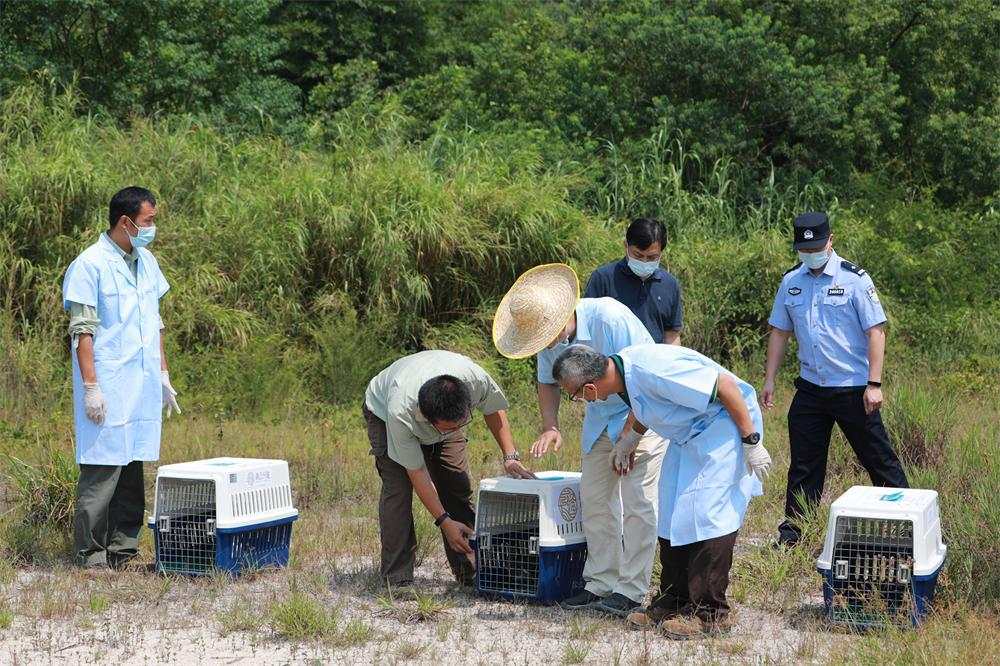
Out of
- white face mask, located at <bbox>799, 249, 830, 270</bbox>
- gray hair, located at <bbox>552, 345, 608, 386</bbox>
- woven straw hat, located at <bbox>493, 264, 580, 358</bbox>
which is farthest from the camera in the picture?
white face mask, located at <bbox>799, 249, 830, 270</bbox>

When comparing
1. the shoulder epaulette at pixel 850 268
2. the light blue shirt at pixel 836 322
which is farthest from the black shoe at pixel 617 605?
the shoulder epaulette at pixel 850 268

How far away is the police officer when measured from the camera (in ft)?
20.7

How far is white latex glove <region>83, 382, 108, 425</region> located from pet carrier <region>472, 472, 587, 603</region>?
6.72 feet

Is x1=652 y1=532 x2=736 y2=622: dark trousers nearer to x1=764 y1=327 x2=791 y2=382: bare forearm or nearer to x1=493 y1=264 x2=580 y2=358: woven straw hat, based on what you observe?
x1=493 y1=264 x2=580 y2=358: woven straw hat

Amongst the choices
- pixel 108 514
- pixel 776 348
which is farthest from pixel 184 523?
pixel 776 348

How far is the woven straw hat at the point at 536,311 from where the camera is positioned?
545 centimetres

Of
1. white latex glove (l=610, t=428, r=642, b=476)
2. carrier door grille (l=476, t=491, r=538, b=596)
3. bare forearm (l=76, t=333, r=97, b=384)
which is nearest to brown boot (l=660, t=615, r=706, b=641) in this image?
white latex glove (l=610, t=428, r=642, b=476)

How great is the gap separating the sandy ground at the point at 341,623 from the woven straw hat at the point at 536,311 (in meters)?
1.22

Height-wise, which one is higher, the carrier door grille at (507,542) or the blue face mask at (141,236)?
the blue face mask at (141,236)

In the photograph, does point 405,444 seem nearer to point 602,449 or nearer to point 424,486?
point 424,486

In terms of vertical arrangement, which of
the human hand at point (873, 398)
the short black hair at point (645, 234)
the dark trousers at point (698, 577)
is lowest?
the dark trousers at point (698, 577)

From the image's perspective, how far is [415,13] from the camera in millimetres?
20734

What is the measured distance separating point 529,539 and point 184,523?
1.83 m

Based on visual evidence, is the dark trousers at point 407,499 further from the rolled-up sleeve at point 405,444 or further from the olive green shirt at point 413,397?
the rolled-up sleeve at point 405,444
